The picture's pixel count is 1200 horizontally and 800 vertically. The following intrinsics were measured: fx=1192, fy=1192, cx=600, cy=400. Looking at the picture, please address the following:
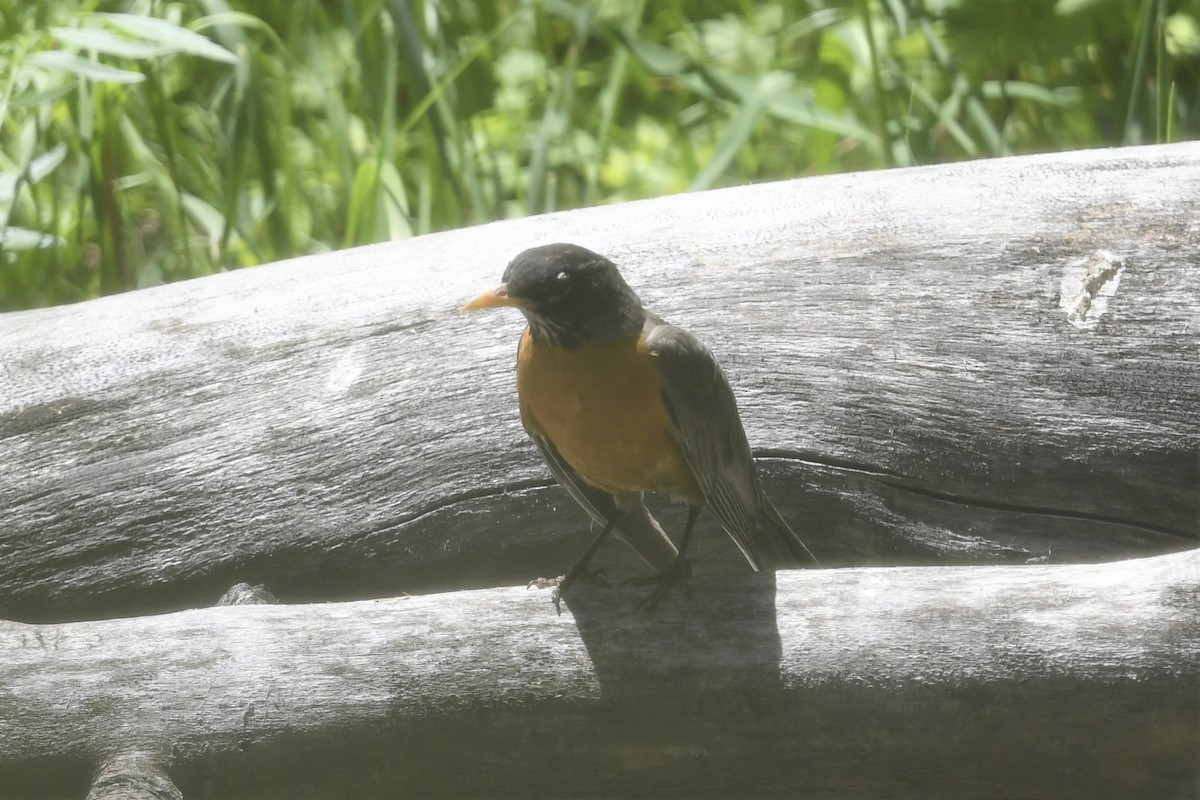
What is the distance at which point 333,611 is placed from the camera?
2623 mm

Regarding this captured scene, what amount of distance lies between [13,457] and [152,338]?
457mm

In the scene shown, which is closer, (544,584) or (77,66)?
(544,584)

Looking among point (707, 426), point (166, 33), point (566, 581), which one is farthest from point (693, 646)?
point (166, 33)

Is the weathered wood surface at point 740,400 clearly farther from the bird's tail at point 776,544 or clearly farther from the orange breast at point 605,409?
the orange breast at point 605,409

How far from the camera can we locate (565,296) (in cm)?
262

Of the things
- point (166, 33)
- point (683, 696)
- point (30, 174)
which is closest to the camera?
point (683, 696)

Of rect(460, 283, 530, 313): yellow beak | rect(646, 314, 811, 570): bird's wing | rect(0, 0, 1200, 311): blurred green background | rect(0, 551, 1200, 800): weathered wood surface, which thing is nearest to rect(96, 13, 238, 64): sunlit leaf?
rect(0, 0, 1200, 311): blurred green background

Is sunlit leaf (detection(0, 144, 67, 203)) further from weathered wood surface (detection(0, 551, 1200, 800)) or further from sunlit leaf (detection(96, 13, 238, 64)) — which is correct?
weathered wood surface (detection(0, 551, 1200, 800))

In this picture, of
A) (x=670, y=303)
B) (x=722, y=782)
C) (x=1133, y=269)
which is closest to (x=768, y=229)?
(x=670, y=303)

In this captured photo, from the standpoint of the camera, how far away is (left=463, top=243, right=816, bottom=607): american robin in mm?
2609

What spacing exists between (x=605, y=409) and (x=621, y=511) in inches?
15.7

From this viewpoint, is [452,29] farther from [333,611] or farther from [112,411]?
[333,611]

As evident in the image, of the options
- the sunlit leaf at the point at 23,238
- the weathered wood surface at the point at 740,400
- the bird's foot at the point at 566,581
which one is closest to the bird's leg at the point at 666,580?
the bird's foot at the point at 566,581

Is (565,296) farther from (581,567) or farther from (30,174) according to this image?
(30,174)
